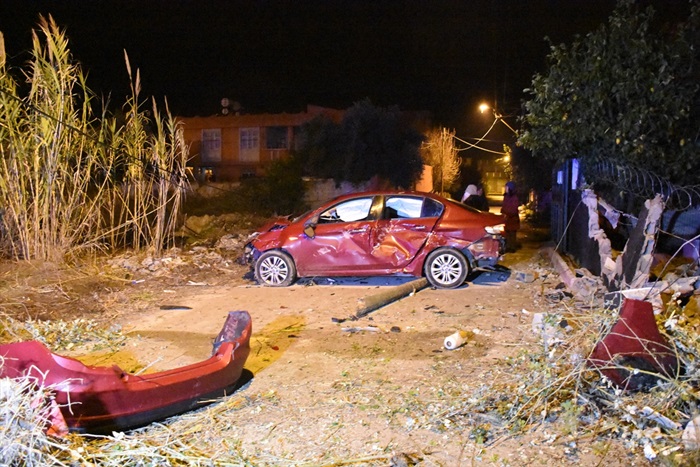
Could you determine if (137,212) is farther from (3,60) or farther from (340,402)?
(340,402)

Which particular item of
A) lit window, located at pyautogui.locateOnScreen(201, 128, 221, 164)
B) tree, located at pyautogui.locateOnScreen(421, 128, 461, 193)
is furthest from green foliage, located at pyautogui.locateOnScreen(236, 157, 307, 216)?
lit window, located at pyautogui.locateOnScreen(201, 128, 221, 164)

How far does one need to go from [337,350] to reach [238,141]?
32.4 m

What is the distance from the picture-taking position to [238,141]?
123ft

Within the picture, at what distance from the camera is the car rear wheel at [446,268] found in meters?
9.44

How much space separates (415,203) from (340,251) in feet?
4.73

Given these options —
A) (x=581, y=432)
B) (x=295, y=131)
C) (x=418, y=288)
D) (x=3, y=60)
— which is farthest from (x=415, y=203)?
(x=295, y=131)

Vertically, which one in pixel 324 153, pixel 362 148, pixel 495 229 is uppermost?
pixel 362 148

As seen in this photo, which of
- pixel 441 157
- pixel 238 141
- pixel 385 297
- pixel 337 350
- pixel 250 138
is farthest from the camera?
pixel 238 141

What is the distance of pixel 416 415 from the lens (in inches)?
184

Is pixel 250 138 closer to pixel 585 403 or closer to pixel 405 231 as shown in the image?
pixel 405 231

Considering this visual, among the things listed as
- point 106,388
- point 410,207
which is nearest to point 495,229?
point 410,207

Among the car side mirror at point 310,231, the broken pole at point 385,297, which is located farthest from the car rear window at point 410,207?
the car side mirror at point 310,231

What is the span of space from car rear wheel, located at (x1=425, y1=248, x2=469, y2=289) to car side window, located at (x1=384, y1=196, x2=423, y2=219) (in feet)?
2.44

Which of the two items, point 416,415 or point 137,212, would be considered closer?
point 416,415
